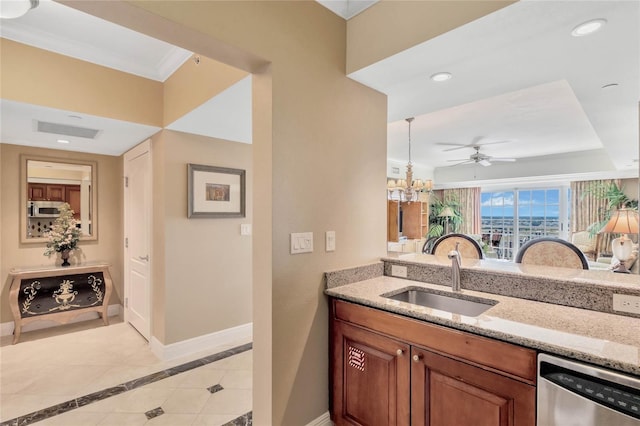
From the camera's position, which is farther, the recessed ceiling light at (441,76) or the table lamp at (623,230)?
the table lamp at (623,230)

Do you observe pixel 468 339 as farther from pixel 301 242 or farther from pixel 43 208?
pixel 43 208

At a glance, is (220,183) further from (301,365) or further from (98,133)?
(301,365)

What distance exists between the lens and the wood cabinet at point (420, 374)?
1188mm

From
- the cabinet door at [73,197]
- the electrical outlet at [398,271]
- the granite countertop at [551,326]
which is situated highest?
the cabinet door at [73,197]

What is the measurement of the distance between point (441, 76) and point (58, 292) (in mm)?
4239

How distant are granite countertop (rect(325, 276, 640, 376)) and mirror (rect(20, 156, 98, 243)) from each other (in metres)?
3.72

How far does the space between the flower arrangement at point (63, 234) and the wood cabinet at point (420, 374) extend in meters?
3.47

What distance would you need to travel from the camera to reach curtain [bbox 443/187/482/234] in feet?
26.5

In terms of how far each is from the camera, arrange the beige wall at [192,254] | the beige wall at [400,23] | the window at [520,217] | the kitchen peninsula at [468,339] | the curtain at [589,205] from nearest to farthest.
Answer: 1. the kitchen peninsula at [468,339]
2. the beige wall at [400,23]
3. the beige wall at [192,254]
4. the curtain at [589,205]
5. the window at [520,217]

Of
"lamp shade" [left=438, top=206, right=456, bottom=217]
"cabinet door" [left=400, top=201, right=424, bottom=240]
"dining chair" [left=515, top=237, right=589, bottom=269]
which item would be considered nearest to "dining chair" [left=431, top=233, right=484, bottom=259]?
"dining chair" [left=515, top=237, right=589, bottom=269]

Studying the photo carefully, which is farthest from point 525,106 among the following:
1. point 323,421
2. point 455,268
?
point 323,421

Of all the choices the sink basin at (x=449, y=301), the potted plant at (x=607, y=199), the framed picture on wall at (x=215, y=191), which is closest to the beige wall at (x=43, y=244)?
the framed picture on wall at (x=215, y=191)

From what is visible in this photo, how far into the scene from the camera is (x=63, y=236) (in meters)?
3.63

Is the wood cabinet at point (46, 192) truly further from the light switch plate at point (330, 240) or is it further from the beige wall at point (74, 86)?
the light switch plate at point (330, 240)
